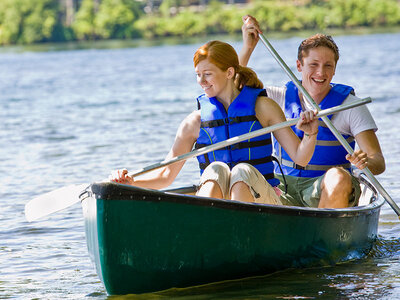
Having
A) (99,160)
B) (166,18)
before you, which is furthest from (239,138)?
(166,18)

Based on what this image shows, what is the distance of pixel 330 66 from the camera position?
404 centimetres

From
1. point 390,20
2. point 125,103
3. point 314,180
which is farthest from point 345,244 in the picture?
point 390,20

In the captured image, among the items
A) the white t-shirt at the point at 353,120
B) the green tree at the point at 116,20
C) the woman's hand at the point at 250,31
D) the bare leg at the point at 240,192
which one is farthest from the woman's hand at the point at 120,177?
the green tree at the point at 116,20

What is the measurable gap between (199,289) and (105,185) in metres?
0.77

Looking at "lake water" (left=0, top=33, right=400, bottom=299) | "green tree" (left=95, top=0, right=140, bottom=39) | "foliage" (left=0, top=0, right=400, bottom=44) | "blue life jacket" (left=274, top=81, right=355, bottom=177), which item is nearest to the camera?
"lake water" (left=0, top=33, right=400, bottom=299)

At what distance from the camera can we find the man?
3.92 m

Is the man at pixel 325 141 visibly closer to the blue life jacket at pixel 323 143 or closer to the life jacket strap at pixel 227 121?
the blue life jacket at pixel 323 143

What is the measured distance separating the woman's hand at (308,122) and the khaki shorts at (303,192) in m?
0.57

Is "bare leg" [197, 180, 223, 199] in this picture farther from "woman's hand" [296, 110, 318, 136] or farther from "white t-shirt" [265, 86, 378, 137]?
"white t-shirt" [265, 86, 378, 137]

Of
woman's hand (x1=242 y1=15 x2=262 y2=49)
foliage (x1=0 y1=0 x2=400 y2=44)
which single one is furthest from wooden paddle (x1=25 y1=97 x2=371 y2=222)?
foliage (x1=0 y1=0 x2=400 y2=44)

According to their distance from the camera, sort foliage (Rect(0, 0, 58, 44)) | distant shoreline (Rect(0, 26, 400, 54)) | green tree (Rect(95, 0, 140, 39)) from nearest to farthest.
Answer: distant shoreline (Rect(0, 26, 400, 54)), foliage (Rect(0, 0, 58, 44)), green tree (Rect(95, 0, 140, 39))

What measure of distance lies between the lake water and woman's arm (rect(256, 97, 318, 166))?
25.0 inches

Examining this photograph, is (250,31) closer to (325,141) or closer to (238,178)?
(325,141)

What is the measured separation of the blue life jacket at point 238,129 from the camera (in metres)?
3.72
